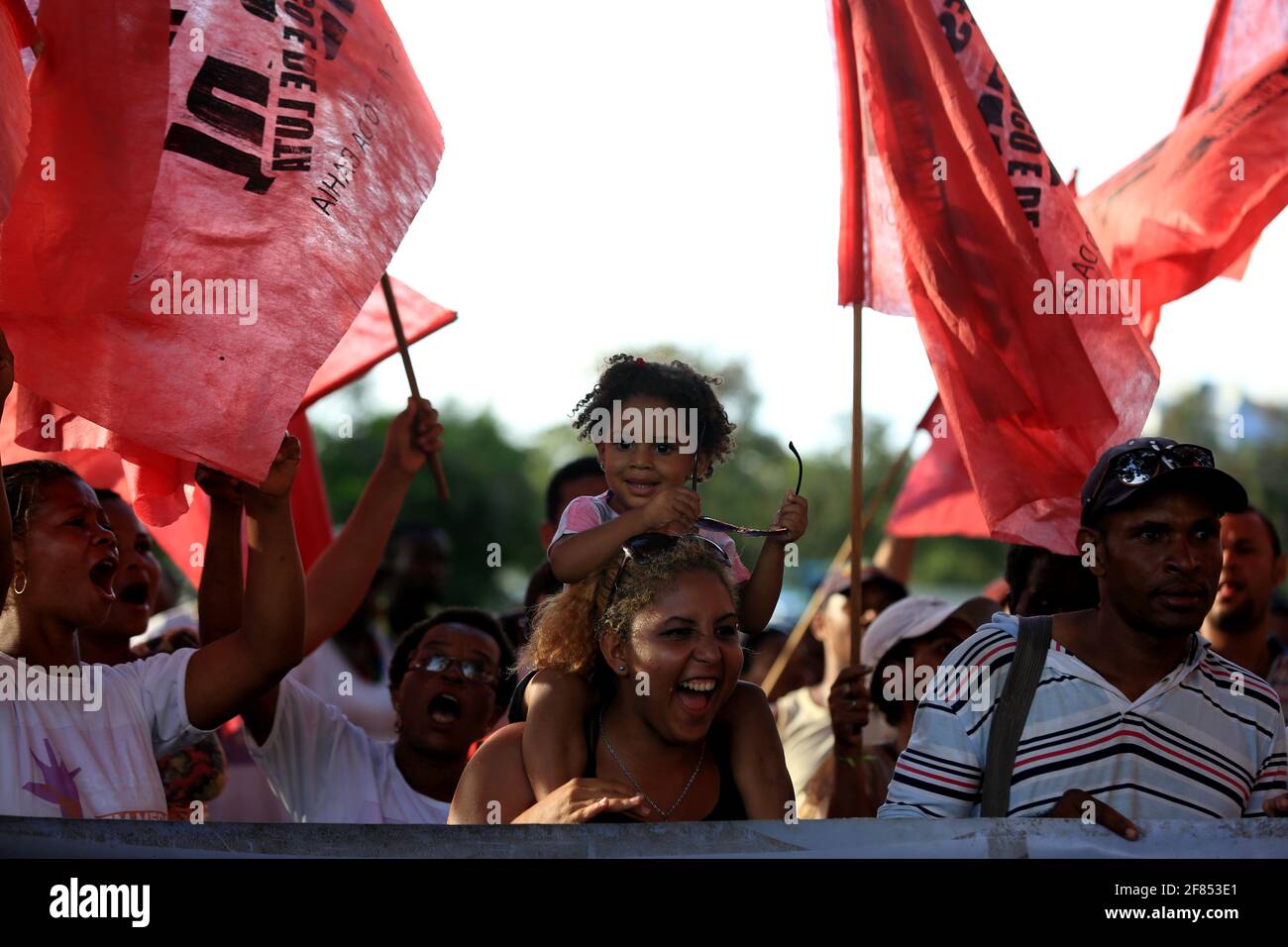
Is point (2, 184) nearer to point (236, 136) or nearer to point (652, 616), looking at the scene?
point (236, 136)

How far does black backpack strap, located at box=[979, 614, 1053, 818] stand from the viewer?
3.06m

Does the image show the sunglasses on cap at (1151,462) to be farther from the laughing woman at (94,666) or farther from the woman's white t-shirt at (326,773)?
the woman's white t-shirt at (326,773)

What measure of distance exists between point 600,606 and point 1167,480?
52.5 inches

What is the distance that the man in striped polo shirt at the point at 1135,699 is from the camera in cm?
307

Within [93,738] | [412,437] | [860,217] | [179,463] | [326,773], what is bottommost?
[326,773]

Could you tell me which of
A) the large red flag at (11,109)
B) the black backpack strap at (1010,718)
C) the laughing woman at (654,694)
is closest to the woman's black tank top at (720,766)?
the laughing woman at (654,694)

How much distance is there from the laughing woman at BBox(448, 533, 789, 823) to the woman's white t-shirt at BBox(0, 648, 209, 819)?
2.31 ft

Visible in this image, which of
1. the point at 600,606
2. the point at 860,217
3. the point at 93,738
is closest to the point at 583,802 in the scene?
the point at 600,606

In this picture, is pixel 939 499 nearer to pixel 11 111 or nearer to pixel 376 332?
pixel 376 332

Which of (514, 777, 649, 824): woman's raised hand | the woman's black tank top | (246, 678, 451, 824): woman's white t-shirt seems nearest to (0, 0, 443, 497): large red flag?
(246, 678, 451, 824): woman's white t-shirt

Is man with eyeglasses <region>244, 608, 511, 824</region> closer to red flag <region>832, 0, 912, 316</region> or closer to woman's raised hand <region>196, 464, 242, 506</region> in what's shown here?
woman's raised hand <region>196, 464, 242, 506</region>

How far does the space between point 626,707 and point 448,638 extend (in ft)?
4.76

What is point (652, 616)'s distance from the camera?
3312 mm

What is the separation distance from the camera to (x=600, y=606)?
3514 millimetres
